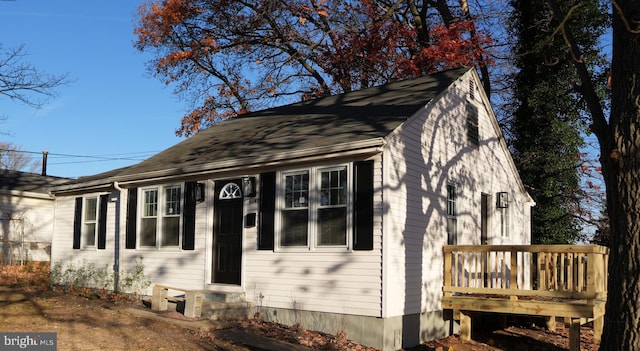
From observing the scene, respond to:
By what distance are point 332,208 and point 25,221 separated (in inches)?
715

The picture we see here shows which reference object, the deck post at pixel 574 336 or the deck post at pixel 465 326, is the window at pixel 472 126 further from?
the deck post at pixel 574 336

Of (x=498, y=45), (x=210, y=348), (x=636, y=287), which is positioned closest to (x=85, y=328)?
(x=210, y=348)

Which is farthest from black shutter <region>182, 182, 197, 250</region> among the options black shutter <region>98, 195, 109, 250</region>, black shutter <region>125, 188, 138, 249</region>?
black shutter <region>98, 195, 109, 250</region>

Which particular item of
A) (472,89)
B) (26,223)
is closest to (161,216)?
(472,89)

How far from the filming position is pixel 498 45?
909 inches

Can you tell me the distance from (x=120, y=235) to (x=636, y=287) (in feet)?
37.5

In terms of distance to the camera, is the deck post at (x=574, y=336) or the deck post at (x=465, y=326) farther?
the deck post at (x=465, y=326)

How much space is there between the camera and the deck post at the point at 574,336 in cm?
962

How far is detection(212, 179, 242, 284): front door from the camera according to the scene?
1176 centimetres

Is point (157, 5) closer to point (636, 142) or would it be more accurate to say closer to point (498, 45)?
point (498, 45)

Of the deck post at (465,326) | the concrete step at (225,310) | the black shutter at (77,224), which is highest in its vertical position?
the black shutter at (77,224)

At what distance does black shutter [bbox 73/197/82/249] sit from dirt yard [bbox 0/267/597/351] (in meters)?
2.86

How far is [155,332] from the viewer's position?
9312mm

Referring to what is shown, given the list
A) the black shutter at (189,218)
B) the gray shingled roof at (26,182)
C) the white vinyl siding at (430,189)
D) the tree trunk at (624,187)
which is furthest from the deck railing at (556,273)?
the gray shingled roof at (26,182)
